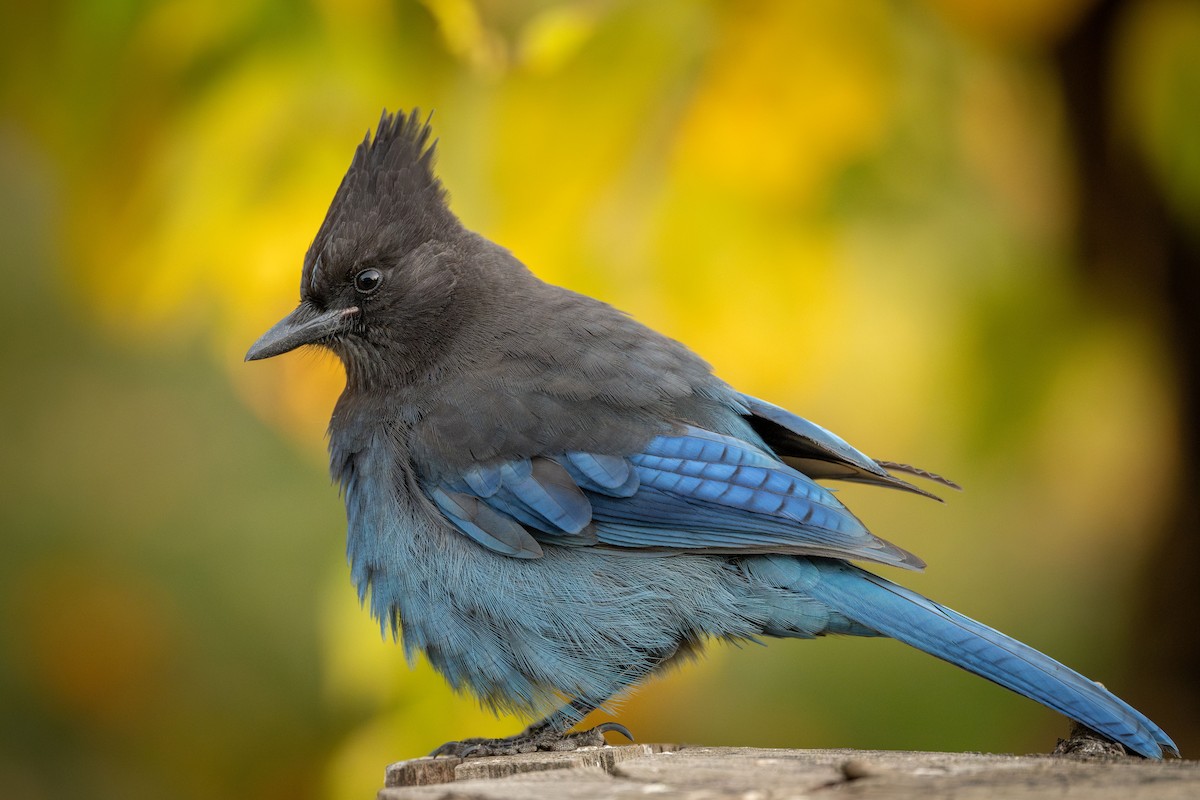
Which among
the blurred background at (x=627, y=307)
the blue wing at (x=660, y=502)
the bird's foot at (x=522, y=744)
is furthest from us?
the blurred background at (x=627, y=307)

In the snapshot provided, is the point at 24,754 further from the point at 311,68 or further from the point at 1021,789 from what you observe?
the point at 1021,789

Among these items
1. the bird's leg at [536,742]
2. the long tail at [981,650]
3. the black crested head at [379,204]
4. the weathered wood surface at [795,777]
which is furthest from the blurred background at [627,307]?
the weathered wood surface at [795,777]

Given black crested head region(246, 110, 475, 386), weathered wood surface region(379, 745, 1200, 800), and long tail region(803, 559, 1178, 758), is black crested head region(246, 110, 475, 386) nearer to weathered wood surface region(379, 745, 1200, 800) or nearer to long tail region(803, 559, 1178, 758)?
long tail region(803, 559, 1178, 758)

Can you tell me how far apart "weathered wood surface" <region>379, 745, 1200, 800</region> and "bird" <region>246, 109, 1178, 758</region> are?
15.0 inches

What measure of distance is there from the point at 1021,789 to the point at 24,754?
379cm

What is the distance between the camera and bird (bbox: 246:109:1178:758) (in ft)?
9.85

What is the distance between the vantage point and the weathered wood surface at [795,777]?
2.02 m

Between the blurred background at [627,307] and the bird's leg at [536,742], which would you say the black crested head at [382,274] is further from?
the bird's leg at [536,742]

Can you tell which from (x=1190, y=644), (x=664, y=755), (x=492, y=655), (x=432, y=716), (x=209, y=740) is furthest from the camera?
(x=209, y=740)

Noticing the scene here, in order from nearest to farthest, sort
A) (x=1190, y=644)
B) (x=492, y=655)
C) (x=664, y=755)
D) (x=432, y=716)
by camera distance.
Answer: (x=664, y=755), (x=492, y=655), (x=432, y=716), (x=1190, y=644)

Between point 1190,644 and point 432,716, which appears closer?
point 432,716

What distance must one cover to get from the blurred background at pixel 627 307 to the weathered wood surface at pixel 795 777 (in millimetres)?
1249

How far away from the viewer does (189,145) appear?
155 inches

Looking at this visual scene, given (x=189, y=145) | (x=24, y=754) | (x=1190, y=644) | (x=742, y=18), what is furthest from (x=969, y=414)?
(x=24, y=754)
